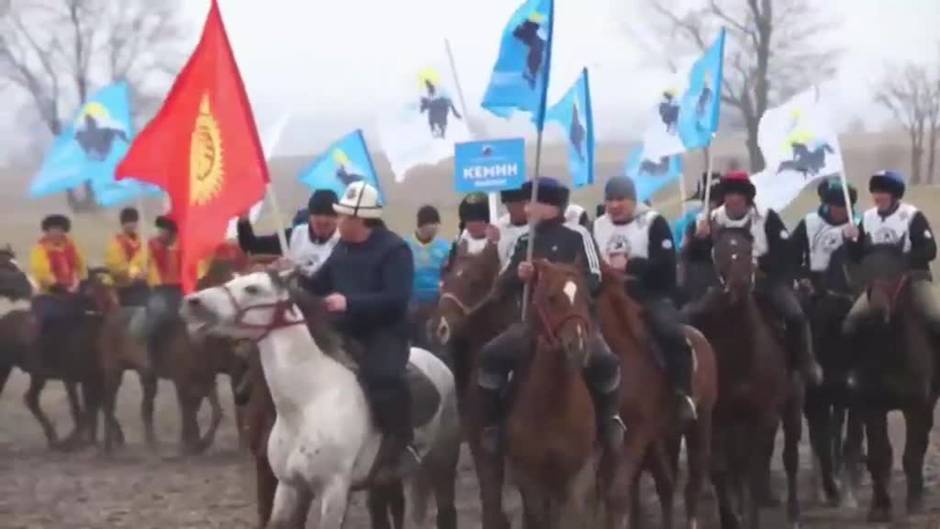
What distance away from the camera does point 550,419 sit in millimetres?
8953

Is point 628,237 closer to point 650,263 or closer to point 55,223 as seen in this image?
point 650,263

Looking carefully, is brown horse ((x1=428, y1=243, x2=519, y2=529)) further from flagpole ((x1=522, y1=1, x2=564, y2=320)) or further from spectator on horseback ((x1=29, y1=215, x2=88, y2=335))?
spectator on horseback ((x1=29, y1=215, x2=88, y2=335))

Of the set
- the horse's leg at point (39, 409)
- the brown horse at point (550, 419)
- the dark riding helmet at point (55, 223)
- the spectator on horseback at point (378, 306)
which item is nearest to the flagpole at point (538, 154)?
the brown horse at point (550, 419)

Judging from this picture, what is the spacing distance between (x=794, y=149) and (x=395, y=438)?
7153mm

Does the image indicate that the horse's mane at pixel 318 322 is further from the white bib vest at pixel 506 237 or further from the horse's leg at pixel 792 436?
the horse's leg at pixel 792 436

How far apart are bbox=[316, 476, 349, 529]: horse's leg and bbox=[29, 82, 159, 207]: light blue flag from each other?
941 cm

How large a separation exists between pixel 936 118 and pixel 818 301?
43613 mm

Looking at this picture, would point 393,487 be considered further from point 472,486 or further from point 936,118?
point 936,118

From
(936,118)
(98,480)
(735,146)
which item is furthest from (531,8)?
(735,146)

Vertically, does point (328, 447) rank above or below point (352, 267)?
below

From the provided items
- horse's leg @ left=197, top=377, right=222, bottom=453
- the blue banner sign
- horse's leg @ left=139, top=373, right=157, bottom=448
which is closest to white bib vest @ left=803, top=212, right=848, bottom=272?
the blue banner sign

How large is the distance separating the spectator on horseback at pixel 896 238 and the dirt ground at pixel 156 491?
1540 millimetres

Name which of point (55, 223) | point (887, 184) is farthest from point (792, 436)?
point (55, 223)

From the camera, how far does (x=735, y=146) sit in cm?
6412
